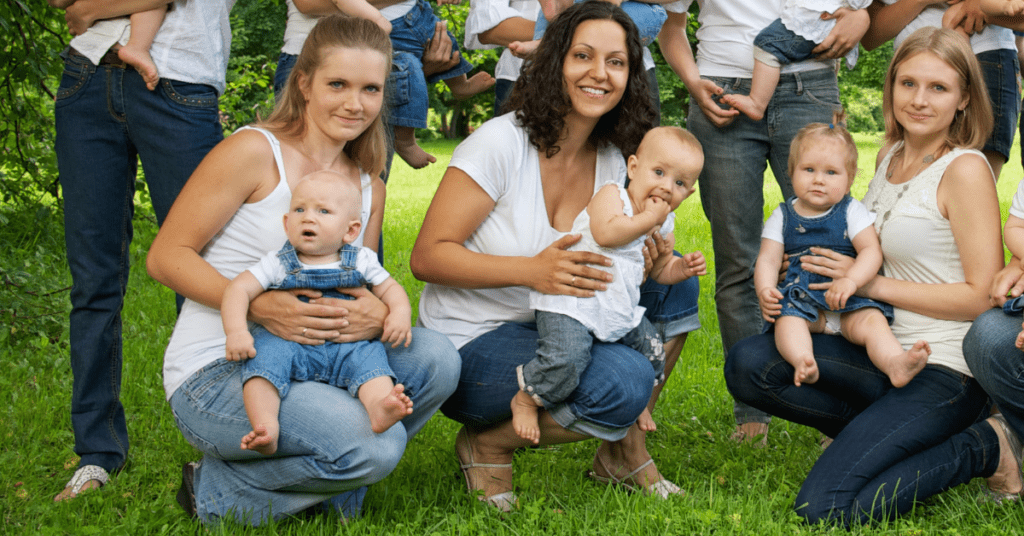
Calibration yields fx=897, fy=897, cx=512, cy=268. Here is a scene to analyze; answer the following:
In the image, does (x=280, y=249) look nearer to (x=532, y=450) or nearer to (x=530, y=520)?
(x=530, y=520)

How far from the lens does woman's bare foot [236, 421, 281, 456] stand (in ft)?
7.90

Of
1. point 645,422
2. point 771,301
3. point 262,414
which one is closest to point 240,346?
point 262,414

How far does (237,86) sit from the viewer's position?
31.2 ft

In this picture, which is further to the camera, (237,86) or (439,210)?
(237,86)

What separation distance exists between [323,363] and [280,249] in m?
0.36

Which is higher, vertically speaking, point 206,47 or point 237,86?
point 206,47

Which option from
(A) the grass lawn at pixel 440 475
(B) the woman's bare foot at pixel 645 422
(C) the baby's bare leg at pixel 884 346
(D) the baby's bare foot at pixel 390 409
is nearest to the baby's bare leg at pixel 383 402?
(D) the baby's bare foot at pixel 390 409

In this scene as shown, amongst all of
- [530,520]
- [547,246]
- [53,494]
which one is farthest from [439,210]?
[53,494]

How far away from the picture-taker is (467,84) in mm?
4469

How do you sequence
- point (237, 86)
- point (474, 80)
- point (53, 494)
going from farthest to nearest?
point (237, 86)
point (474, 80)
point (53, 494)

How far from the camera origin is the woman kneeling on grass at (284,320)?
2562mm

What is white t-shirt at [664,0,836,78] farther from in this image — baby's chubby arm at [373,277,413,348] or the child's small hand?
baby's chubby arm at [373,277,413,348]

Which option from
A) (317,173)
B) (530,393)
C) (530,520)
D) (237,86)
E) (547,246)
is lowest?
(237,86)

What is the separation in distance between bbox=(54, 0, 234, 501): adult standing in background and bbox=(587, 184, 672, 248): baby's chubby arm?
144 cm
